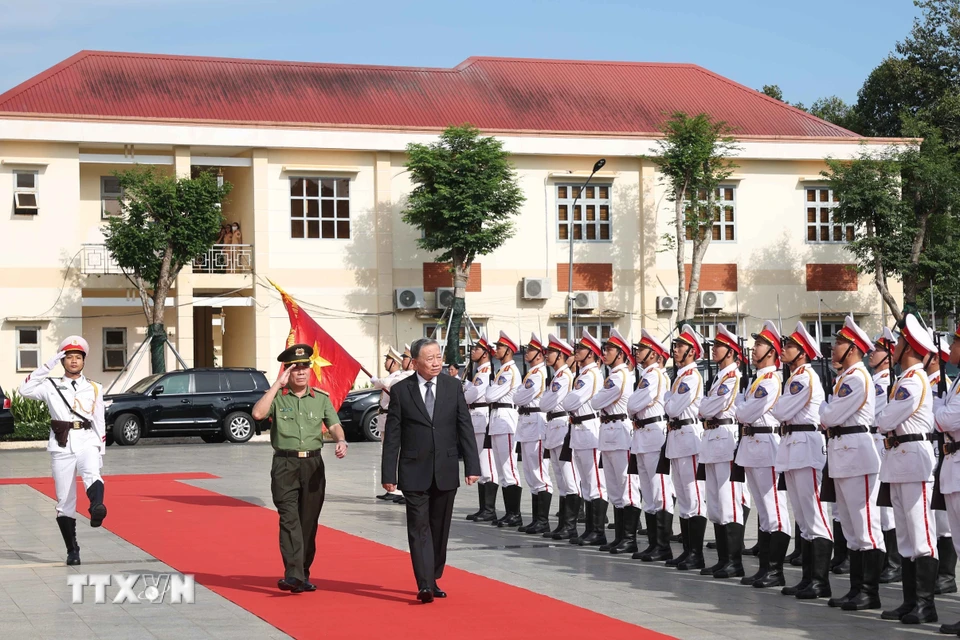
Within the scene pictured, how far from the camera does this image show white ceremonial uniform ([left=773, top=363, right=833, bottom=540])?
987cm

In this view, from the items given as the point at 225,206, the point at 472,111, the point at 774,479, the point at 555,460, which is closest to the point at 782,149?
the point at 472,111

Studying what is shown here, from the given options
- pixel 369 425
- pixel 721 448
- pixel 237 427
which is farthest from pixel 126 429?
pixel 721 448

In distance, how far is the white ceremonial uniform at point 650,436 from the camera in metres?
11.8

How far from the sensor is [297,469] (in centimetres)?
990

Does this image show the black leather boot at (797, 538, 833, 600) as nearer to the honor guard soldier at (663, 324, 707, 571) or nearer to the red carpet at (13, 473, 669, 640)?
the honor guard soldier at (663, 324, 707, 571)

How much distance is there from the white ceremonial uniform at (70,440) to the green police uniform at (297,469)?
7.55ft

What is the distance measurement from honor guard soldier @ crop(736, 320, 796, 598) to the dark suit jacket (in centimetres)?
224

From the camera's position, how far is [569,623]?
8570 millimetres

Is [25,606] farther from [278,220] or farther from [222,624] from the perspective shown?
[278,220]

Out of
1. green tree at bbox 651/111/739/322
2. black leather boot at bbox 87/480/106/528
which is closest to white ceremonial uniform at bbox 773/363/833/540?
black leather boot at bbox 87/480/106/528

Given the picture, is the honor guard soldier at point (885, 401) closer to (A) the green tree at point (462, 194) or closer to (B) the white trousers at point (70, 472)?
(B) the white trousers at point (70, 472)

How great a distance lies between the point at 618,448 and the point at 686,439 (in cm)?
110

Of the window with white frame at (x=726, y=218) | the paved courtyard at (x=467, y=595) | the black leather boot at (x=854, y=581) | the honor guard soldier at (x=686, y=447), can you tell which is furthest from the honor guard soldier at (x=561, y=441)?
the window with white frame at (x=726, y=218)

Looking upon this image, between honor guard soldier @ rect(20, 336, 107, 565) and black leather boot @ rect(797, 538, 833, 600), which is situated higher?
honor guard soldier @ rect(20, 336, 107, 565)
